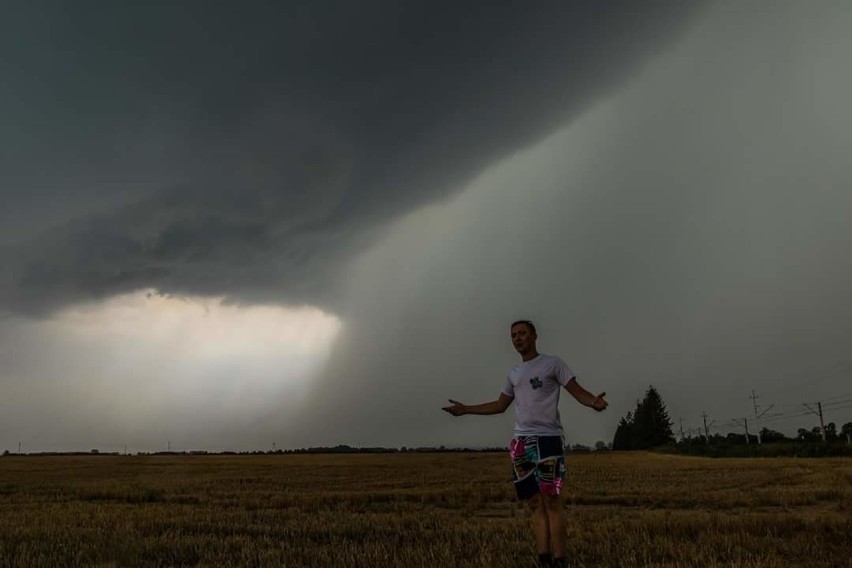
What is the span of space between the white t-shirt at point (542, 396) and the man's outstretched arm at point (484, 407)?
396 mm

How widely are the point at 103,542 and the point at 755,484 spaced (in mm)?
20533

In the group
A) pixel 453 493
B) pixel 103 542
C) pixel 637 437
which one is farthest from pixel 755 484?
pixel 637 437

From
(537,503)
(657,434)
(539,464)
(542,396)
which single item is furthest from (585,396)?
(657,434)

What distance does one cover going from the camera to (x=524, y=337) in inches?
256

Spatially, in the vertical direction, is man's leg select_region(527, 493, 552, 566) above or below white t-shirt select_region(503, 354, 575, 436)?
below

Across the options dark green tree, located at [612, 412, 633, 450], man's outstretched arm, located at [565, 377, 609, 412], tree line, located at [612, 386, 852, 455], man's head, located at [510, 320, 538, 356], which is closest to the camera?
Answer: man's outstretched arm, located at [565, 377, 609, 412]

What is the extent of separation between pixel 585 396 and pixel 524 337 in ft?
2.85

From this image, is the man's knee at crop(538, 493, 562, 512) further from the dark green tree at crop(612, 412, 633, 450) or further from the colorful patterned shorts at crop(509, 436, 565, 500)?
the dark green tree at crop(612, 412, 633, 450)

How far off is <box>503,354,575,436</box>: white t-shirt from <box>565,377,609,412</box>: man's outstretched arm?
0.06 metres

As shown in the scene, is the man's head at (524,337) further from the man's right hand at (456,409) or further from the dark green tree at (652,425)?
the dark green tree at (652,425)

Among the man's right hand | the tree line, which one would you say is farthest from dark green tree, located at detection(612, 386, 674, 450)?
the man's right hand

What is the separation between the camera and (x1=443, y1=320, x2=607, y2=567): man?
6.09 m

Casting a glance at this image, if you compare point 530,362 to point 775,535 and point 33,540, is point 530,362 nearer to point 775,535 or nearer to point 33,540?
point 775,535

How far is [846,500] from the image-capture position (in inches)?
588
